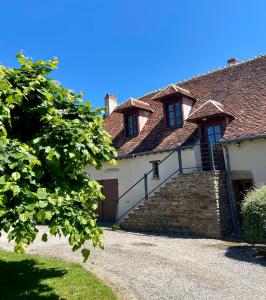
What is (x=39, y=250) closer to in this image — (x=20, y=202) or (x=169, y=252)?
(x=169, y=252)

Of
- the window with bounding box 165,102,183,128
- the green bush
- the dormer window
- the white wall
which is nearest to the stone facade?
the white wall

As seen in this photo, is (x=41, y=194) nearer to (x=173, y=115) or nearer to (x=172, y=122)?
(x=172, y=122)

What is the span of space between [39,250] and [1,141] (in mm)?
7127

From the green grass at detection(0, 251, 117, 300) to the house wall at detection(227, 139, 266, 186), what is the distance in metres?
7.65

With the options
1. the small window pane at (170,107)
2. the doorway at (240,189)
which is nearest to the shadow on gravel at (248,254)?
the doorway at (240,189)

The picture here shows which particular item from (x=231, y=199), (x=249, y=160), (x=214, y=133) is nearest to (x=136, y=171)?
(x=214, y=133)

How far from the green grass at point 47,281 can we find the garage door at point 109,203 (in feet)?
27.0

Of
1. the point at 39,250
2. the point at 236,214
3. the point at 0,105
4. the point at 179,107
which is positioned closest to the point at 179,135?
the point at 179,107

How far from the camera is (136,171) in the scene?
1588cm

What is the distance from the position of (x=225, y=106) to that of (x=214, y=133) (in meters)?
1.84

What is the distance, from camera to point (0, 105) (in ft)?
13.8

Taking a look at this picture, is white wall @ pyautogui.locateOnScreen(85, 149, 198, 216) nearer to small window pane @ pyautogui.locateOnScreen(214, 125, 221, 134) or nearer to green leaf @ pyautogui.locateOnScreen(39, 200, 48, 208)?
small window pane @ pyautogui.locateOnScreen(214, 125, 221, 134)

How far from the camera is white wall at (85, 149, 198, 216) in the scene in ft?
45.6

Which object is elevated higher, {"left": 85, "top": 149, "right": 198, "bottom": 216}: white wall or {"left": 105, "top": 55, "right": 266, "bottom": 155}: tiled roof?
{"left": 105, "top": 55, "right": 266, "bottom": 155}: tiled roof
